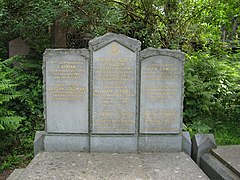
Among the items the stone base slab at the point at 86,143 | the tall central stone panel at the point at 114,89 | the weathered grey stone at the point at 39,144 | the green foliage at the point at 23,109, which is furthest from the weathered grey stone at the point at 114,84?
the green foliage at the point at 23,109

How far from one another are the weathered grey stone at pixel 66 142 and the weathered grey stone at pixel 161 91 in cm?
91

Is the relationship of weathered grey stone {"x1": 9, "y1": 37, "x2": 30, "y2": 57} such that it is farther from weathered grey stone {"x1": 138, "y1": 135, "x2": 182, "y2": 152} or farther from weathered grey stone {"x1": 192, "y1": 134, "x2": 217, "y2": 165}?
weathered grey stone {"x1": 192, "y1": 134, "x2": 217, "y2": 165}

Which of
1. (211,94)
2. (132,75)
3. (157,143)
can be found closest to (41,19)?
(132,75)

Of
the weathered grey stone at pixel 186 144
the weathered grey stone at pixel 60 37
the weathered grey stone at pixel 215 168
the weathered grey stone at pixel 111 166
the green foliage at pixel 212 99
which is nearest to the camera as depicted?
the weathered grey stone at pixel 111 166

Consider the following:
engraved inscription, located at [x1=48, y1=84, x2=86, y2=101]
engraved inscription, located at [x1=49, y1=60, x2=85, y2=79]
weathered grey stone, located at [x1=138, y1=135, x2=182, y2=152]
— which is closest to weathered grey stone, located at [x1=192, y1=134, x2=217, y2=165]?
weathered grey stone, located at [x1=138, y1=135, x2=182, y2=152]

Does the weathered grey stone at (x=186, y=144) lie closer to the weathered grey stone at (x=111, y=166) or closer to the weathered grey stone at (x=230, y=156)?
the weathered grey stone at (x=111, y=166)

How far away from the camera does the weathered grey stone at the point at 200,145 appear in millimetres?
4699

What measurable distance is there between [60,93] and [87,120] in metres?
0.58

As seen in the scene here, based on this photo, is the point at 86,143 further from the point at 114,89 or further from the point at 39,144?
the point at 114,89

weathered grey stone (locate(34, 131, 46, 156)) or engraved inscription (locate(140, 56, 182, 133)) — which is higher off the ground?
engraved inscription (locate(140, 56, 182, 133))

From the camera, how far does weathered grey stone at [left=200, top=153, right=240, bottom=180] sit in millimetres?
3973

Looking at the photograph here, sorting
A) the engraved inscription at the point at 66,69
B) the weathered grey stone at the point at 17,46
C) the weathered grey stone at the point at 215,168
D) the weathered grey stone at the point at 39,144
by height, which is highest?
the weathered grey stone at the point at 17,46

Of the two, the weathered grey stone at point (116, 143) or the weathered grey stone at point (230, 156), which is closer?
the weathered grey stone at point (230, 156)

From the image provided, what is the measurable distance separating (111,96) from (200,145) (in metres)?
1.57
